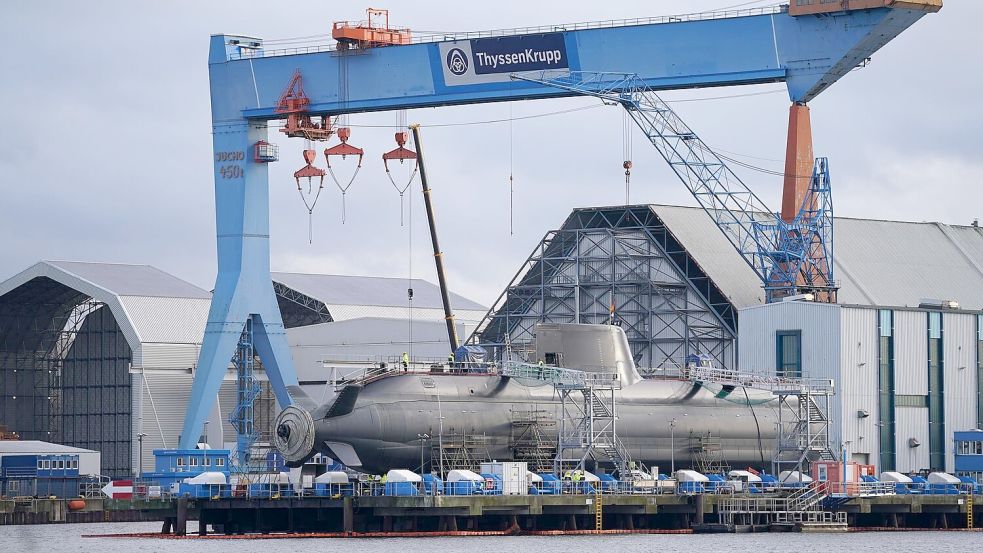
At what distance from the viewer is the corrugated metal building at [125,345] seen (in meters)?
103

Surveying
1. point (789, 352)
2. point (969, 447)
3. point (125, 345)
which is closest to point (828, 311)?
point (789, 352)

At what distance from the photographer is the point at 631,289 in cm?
9850

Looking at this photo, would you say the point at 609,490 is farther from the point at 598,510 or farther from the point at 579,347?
the point at 579,347

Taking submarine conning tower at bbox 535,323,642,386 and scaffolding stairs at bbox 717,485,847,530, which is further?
submarine conning tower at bbox 535,323,642,386

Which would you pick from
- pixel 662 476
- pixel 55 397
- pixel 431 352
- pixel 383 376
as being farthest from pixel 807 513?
pixel 55 397

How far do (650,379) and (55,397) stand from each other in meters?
51.7

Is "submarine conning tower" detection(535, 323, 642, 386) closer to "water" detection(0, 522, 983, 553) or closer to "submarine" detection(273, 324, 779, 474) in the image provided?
"submarine" detection(273, 324, 779, 474)

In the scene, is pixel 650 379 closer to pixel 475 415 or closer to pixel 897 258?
pixel 475 415

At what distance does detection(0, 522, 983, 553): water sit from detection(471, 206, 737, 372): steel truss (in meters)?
26.3

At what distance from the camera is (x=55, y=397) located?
381ft

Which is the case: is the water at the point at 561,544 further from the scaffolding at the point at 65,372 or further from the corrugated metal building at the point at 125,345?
the scaffolding at the point at 65,372

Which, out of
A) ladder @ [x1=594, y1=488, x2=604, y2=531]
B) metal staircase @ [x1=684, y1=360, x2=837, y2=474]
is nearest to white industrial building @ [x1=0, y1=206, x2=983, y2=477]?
metal staircase @ [x1=684, y1=360, x2=837, y2=474]

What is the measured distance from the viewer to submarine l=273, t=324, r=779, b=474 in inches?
2655

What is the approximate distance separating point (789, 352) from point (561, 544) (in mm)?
23888
